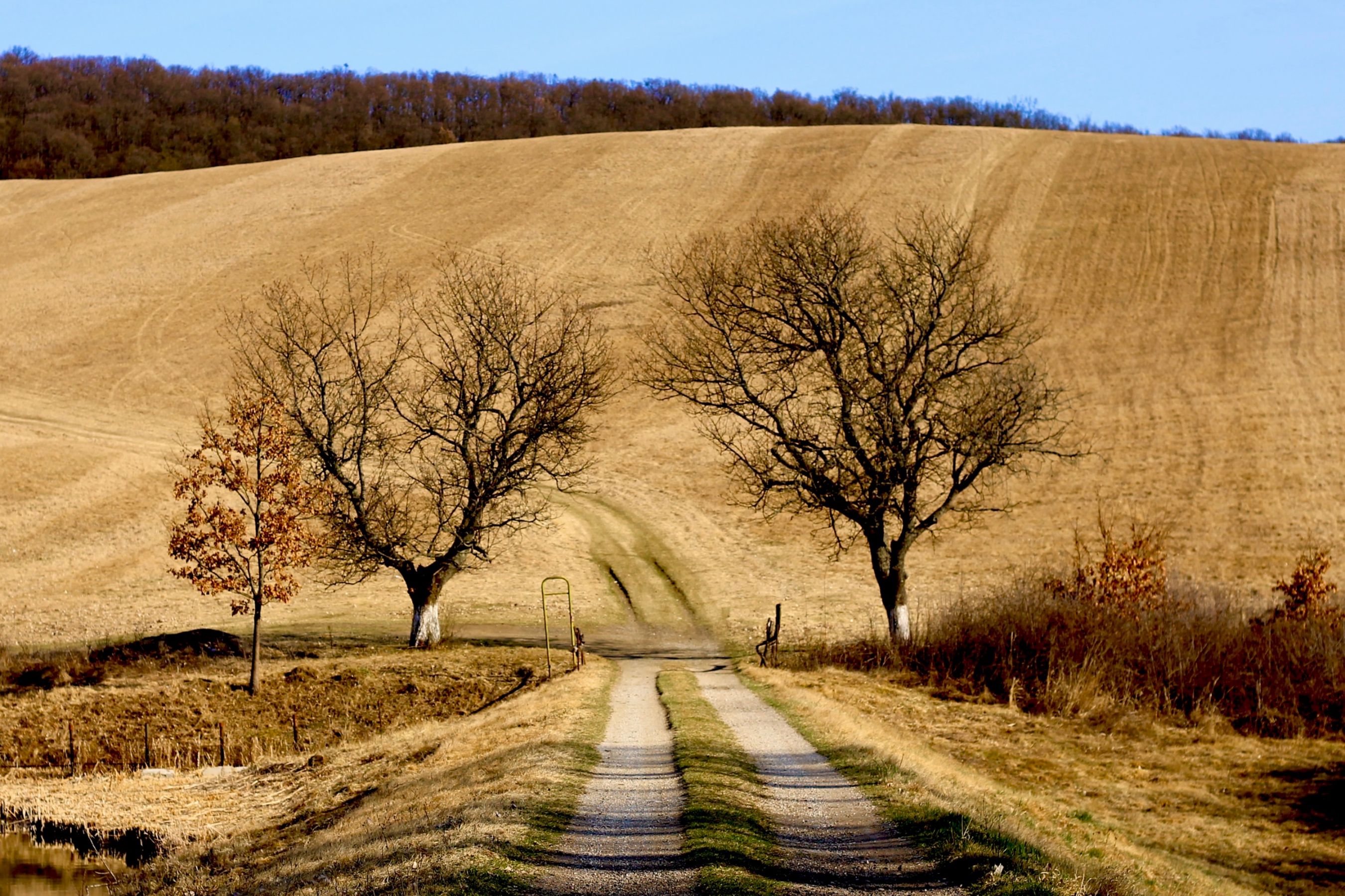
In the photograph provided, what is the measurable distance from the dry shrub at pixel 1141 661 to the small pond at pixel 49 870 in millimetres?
18351

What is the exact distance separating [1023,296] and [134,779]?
57226mm

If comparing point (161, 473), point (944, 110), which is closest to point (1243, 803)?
point (161, 473)

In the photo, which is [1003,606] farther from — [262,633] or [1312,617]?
Result: [262,633]

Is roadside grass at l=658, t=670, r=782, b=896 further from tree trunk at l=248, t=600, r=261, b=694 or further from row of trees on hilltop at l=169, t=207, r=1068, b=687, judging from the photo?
row of trees on hilltop at l=169, t=207, r=1068, b=687

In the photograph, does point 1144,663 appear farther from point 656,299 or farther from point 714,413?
point 656,299

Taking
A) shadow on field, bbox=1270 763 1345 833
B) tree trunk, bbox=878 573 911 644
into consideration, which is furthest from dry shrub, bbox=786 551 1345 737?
shadow on field, bbox=1270 763 1345 833

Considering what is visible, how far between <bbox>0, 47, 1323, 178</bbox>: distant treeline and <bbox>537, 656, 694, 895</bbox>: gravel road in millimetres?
113066

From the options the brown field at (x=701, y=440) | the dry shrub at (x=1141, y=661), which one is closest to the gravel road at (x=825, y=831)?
the brown field at (x=701, y=440)

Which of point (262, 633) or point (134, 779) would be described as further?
point (262, 633)

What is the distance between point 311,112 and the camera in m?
132

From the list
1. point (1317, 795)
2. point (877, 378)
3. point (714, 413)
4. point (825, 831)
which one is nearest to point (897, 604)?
point (877, 378)

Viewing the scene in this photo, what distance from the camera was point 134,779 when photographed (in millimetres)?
24516

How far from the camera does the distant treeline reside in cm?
11881

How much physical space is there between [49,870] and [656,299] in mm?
55904
